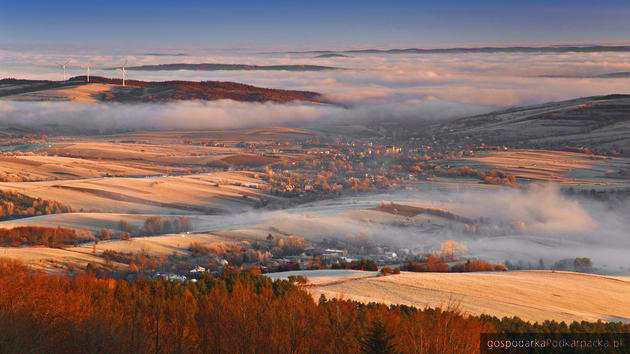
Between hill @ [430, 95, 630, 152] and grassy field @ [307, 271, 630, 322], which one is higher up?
hill @ [430, 95, 630, 152]

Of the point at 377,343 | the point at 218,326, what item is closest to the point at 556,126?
the point at 218,326

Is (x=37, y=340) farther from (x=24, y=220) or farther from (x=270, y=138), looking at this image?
(x=270, y=138)

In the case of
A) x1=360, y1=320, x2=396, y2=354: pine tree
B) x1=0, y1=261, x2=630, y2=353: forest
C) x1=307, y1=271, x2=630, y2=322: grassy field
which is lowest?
x1=307, y1=271, x2=630, y2=322: grassy field

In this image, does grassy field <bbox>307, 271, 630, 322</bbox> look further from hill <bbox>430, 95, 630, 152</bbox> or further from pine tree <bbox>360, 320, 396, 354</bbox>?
hill <bbox>430, 95, 630, 152</bbox>

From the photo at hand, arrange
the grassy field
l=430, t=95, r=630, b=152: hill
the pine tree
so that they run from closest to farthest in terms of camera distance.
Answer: the pine tree → the grassy field → l=430, t=95, r=630, b=152: hill

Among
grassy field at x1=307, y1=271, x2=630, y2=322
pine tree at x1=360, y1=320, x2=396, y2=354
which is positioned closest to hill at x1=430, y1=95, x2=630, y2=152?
grassy field at x1=307, y1=271, x2=630, y2=322

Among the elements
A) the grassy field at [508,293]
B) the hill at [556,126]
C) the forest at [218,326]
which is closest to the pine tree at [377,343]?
the forest at [218,326]

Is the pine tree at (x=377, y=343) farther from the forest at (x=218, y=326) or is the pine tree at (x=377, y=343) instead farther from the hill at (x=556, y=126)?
the hill at (x=556, y=126)

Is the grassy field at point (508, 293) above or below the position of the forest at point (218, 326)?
below

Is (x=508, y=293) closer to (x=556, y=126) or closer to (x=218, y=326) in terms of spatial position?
(x=218, y=326)
